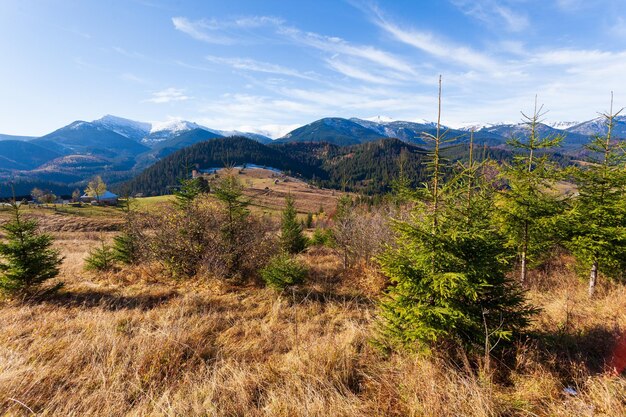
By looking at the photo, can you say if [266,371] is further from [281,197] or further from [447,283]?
[281,197]

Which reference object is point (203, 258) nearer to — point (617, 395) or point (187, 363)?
point (187, 363)

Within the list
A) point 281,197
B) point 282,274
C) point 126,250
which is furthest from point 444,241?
point 281,197

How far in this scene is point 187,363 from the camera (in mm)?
4449

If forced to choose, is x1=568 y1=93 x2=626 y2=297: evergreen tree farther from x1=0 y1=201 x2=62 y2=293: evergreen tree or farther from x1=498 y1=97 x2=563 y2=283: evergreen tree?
x1=0 y1=201 x2=62 y2=293: evergreen tree

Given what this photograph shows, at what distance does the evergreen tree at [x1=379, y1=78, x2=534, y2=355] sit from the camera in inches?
176

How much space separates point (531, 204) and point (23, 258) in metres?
17.1

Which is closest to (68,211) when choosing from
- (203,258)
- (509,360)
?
(203,258)

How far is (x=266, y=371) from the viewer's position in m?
4.18

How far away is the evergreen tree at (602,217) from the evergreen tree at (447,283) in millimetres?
6285

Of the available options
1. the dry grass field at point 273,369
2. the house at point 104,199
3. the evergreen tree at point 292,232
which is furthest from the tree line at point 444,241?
the house at point 104,199

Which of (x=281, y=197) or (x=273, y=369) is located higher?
(x=273, y=369)

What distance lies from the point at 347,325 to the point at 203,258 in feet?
24.4

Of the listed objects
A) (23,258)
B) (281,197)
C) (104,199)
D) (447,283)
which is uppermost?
(447,283)

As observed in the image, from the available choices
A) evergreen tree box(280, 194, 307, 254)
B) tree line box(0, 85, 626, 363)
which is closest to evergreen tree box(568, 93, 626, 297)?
tree line box(0, 85, 626, 363)
